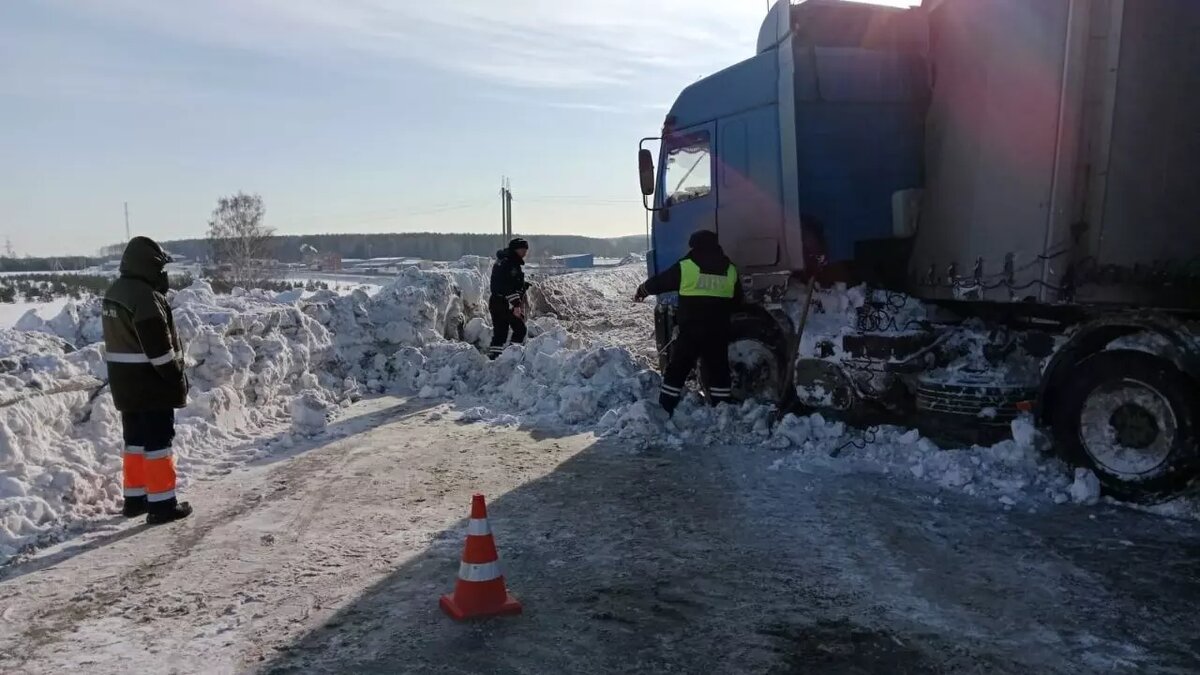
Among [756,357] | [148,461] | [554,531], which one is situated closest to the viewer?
[554,531]

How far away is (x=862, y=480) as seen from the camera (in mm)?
6160

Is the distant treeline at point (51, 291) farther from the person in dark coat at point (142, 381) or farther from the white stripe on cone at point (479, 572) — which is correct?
the white stripe on cone at point (479, 572)

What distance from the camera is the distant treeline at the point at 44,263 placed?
74.9 metres

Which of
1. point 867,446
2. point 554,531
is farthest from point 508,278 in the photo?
point 554,531

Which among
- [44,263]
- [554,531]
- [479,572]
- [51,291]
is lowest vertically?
[44,263]

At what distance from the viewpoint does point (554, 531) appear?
520cm

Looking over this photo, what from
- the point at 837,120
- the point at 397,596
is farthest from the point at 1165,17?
the point at 397,596

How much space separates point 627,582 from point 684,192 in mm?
5331

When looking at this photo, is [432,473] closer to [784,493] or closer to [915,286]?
[784,493]

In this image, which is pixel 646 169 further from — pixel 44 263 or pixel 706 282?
pixel 44 263

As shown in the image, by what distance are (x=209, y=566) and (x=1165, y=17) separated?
7019 millimetres

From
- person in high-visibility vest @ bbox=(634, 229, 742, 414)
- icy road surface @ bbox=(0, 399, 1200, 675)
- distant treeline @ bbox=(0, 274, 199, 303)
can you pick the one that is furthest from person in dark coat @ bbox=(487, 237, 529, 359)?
distant treeline @ bbox=(0, 274, 199, 303)

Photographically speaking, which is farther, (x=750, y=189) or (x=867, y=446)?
(x=750, y=189)

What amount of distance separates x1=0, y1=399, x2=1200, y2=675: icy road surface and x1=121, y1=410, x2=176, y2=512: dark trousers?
0.73 ft
